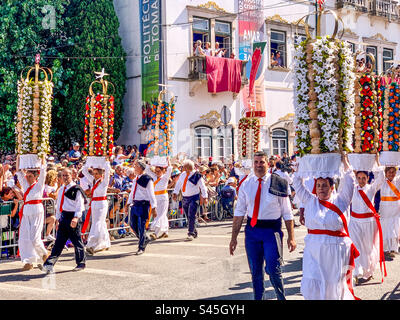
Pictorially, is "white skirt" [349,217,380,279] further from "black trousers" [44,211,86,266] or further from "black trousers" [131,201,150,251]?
"black trousers" [44,211,86,266]

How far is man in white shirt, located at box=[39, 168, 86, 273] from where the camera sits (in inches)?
378

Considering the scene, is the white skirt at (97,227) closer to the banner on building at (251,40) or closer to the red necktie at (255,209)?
the red necktie at (255,209)

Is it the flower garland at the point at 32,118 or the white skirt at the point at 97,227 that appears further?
the white skirt at the point at 97,227

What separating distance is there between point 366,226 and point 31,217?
20.1 ft

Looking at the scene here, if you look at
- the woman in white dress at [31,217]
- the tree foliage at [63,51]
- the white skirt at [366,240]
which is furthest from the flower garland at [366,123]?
the tree foliage at [63,51]

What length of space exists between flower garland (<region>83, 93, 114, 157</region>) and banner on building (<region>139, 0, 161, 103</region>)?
11.2 meters

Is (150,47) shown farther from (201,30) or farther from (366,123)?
(366,123)

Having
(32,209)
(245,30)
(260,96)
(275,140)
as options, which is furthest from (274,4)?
(32,209)

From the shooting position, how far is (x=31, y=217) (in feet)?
33.4

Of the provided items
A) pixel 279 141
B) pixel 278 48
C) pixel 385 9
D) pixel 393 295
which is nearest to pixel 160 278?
pixel 393 295

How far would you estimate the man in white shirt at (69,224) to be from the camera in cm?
961

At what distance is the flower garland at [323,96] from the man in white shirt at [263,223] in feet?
2.27

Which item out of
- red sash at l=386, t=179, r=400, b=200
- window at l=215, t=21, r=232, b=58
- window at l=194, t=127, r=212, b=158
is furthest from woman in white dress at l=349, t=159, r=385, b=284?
window at l=215, t=21, r=232, b=58

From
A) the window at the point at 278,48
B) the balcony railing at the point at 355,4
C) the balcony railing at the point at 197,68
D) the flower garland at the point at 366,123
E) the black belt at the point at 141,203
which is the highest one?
the balcony railing at the point at 355,4
